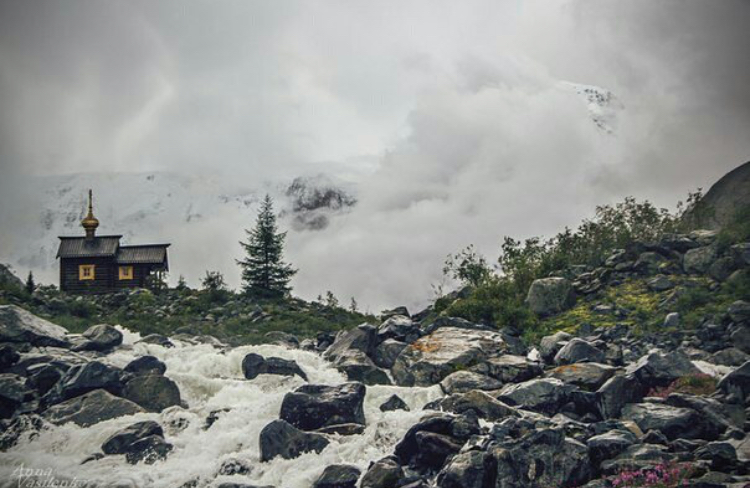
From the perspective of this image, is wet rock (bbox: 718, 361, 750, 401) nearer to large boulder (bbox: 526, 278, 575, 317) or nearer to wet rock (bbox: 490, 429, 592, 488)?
wet rock (bbox: 490, 429, 592, 488)

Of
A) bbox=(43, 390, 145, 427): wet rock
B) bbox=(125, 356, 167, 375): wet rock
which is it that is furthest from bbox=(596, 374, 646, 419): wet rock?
bbox=(125, 356, 167, 375): wet rock

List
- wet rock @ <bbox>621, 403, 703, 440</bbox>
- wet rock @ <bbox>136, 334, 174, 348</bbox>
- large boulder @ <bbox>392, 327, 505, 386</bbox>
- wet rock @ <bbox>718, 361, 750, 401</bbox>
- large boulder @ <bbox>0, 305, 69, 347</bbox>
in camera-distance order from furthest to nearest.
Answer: wet rock @ <bbox>136, 334, 174, 348</bbox>, large boulder @ <bbox>392, 327, 505, 386</bbox>, large boulder @ <bbox>0, 305, 69, 347</bbox>, wet rock @ <bbox>718, 361, 750, 401</bbox>, wet rock @ <bbox>621, 403, 703, 440</bbox>

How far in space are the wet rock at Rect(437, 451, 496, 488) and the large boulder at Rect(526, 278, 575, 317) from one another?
27294 mm

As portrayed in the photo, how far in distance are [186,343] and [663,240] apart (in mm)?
33650

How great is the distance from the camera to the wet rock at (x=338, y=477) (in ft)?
74.1

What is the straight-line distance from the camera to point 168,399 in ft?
101

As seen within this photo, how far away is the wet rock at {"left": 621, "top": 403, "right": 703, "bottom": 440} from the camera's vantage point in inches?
949

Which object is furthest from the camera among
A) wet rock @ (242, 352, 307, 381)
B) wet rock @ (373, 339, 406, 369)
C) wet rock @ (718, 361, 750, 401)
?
wet rock @ (373, 339, 406, 369)

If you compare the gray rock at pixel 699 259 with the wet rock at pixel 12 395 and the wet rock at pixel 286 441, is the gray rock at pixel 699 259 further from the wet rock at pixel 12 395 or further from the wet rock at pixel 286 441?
the wet rock at pixel 12 395

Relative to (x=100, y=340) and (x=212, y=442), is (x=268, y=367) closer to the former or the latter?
(x=212, y=442)

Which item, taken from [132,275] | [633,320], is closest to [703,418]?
[633,320]

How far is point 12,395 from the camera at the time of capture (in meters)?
29.0

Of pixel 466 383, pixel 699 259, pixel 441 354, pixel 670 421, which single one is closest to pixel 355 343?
pixel 441 354

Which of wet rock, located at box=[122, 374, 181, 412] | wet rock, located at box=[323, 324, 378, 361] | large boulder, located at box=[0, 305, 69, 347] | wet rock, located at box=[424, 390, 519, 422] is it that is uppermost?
large boulder, located at box=[0, 305, 69, 347]
